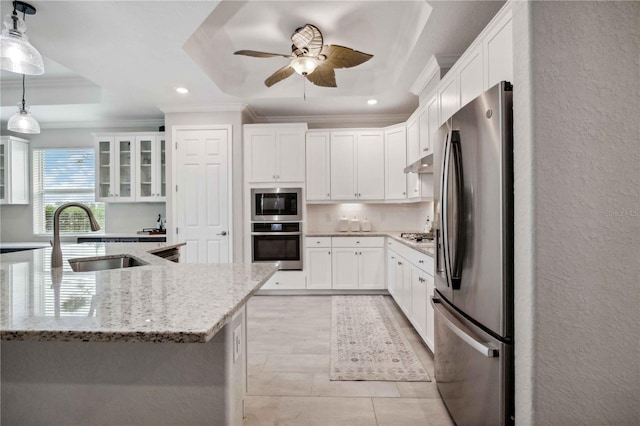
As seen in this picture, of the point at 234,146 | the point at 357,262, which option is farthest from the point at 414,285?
the point at 234,146

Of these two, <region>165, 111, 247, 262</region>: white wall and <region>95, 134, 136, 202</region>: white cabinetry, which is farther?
<region>95, 134, 136, 202</region>: white cabinetry

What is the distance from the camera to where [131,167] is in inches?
190

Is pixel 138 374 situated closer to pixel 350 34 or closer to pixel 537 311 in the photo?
pixel 537 311

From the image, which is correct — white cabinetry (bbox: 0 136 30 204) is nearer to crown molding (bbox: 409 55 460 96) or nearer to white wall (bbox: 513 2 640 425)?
crown molding (bbox: 409 55 460 96)

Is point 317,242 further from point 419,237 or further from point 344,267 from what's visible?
point 419,237

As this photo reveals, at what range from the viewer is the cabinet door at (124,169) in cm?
482

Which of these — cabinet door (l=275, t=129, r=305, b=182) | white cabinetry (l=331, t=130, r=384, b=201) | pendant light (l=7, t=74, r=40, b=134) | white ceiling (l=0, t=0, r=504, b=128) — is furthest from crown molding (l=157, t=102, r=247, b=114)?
pendant light (l=7, t=74, r=40, b=134)

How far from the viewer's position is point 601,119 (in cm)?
122

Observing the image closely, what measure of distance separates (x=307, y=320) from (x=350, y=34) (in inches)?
119

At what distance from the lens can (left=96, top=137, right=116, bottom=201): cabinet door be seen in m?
4.82

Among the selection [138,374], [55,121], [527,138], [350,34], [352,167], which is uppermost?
[350,34]

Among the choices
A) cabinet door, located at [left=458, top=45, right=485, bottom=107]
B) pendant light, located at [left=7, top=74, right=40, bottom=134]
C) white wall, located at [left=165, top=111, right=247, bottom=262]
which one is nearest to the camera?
cabinet door, located at [left=458, top=45, right=485, bottom=107]

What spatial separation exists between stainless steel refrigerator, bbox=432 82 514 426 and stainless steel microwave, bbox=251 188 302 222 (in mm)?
2830

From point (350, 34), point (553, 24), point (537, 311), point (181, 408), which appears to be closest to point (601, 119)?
point (553, 24)
